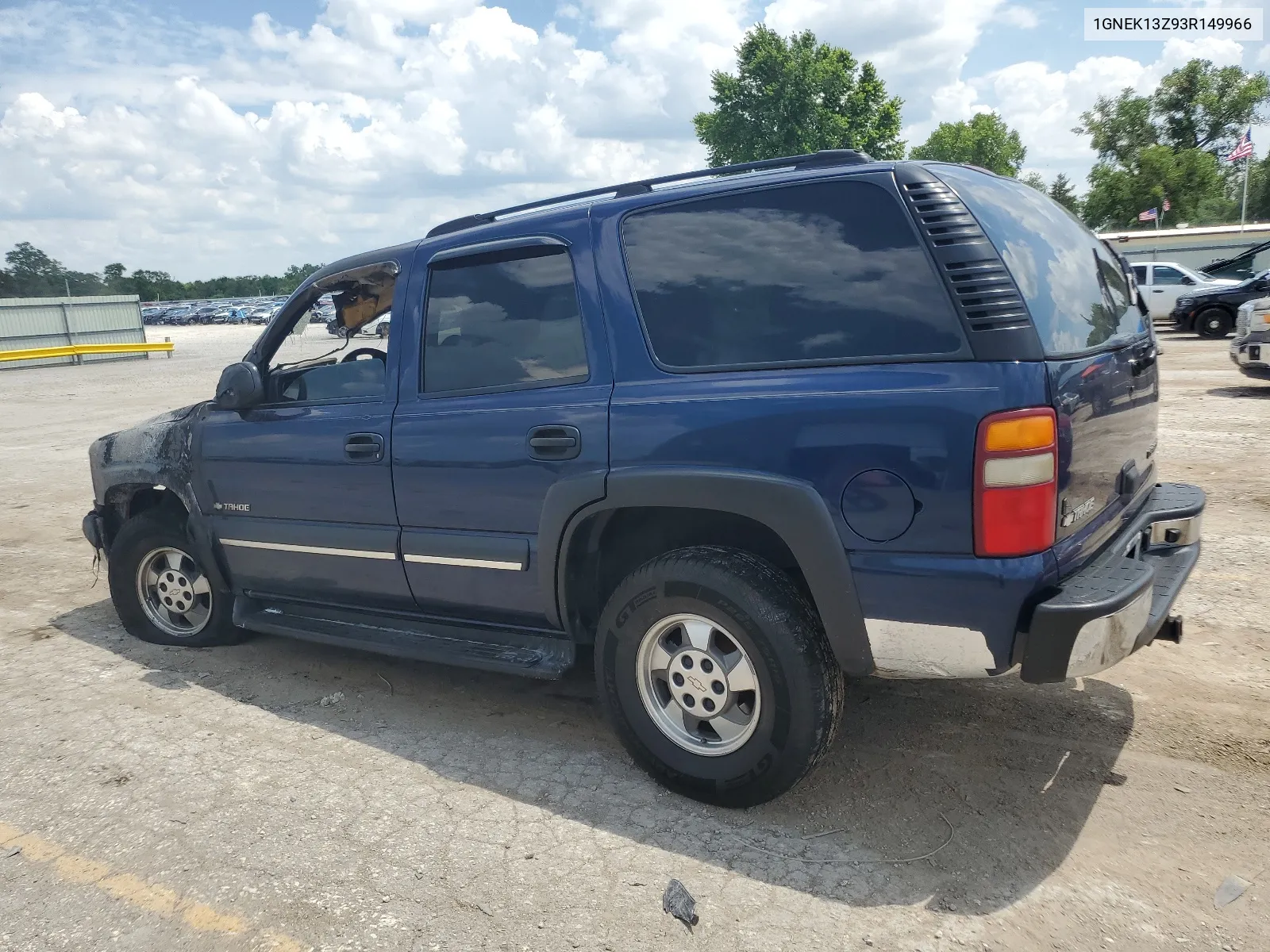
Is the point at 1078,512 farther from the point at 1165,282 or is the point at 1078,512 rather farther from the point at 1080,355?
the point at 1165,282

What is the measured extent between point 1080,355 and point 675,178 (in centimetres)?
152

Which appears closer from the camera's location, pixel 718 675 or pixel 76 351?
pixel 718 675

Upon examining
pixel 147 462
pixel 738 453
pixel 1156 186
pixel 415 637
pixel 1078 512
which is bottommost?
pixel 415 637

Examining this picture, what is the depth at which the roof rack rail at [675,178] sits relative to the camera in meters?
3.07

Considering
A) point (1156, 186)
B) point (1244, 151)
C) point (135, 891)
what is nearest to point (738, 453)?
point (135, 891)

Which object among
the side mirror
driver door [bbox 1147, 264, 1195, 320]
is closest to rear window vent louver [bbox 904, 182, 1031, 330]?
the side mirror

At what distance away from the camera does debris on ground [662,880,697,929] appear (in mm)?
2621

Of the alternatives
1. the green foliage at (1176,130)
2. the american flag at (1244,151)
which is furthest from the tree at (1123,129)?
the american flag at (1244,151)

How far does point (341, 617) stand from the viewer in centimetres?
425

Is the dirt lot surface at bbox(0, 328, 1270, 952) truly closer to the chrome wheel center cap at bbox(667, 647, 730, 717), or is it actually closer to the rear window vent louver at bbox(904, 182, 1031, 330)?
the chrome wheel center cap at bbox(667, 647, 730, 717)

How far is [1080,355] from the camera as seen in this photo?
109 inches

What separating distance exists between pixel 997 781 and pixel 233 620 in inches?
133

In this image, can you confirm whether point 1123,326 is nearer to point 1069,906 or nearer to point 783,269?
point 783,269

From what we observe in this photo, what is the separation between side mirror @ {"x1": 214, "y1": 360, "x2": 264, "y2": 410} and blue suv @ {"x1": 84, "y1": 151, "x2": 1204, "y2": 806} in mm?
12
